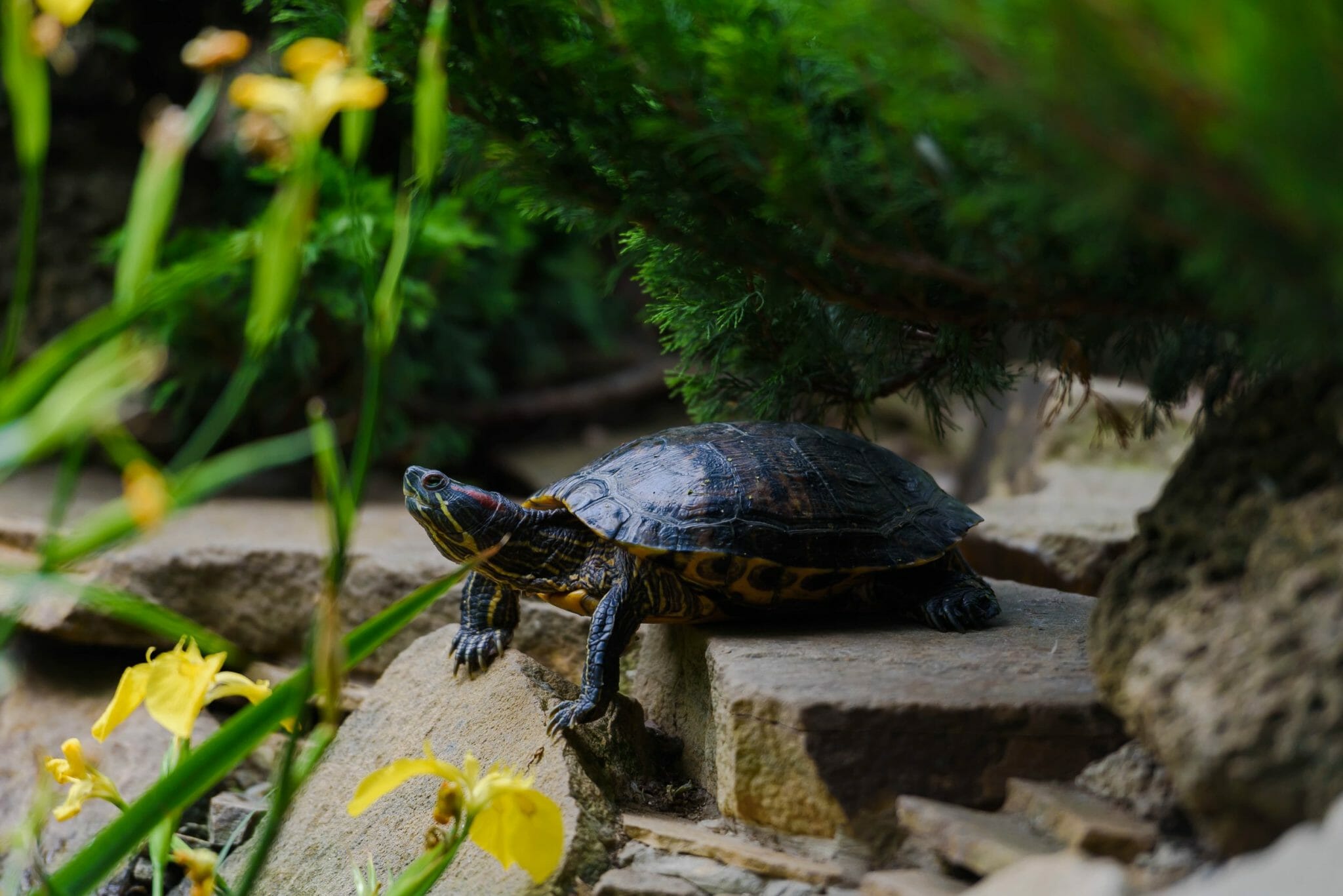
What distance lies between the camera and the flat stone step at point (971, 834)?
1.74 metres

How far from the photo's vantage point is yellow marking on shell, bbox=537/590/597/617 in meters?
2.79

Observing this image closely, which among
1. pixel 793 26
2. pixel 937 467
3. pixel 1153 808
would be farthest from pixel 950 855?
pixel 937 467

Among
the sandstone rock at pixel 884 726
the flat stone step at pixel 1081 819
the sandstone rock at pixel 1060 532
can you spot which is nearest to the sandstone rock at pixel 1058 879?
the flat stone step at pixel 1081 819

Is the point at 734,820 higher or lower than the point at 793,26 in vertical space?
lower

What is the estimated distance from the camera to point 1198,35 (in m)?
1.15

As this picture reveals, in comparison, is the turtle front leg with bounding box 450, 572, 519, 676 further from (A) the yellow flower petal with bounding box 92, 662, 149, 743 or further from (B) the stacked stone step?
(B) the stacked stone step

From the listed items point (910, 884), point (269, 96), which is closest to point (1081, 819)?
point (910, 884)

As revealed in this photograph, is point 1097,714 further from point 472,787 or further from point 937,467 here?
point 937,467

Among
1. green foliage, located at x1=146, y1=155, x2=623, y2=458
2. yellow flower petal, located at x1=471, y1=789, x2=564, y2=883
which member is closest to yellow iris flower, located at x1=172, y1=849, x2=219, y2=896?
yellow flower petal, located at x1=471, y1=789, x2=564, y2=883

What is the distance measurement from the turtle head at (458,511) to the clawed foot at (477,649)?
0.86 feet

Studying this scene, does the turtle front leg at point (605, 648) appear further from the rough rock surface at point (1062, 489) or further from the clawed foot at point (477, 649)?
the rough rock surface at point (1062, 489)

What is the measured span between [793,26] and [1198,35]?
779 mm

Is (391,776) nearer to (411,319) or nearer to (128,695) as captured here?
(128,695)

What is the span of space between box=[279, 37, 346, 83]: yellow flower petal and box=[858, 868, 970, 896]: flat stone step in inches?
59.2
